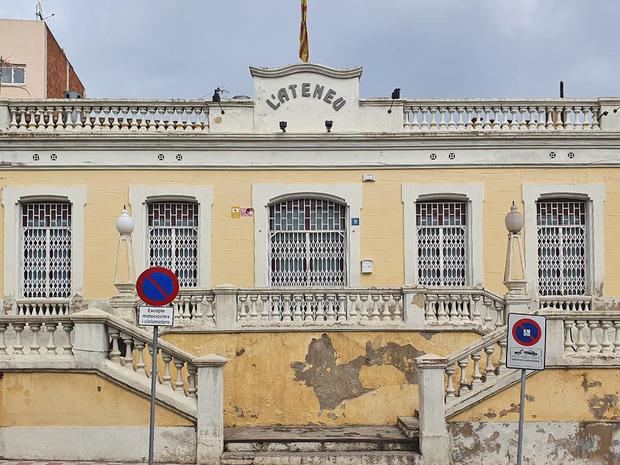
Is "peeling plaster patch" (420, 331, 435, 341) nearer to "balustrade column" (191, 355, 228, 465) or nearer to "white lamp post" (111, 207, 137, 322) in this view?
"balustrade column" (191, 355, 228, 465)

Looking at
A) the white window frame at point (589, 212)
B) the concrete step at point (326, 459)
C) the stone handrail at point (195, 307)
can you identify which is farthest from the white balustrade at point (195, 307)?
the white window frame at point (589, 212)

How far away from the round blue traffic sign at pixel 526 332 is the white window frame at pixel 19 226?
33.3ft

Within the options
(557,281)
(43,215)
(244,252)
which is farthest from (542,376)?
(43,215)

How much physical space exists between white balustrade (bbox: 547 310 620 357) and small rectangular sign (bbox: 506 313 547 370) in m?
2.03

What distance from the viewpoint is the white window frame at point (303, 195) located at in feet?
55.9

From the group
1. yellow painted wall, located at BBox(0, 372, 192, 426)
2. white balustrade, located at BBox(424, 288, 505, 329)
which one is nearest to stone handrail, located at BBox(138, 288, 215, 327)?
yellow painted wall, located at BBox(0, 372, 192, 426)

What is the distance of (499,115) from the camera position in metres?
17.5

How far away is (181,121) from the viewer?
17.3 metres

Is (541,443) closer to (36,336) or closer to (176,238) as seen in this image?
(36,336)

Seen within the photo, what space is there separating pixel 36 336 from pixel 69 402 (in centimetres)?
100

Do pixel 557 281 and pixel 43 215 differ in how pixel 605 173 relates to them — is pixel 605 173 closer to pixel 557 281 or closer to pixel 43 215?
pixel 557 281

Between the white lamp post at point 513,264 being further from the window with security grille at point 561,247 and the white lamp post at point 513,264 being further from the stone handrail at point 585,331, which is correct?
the window with security grille at point 561,247

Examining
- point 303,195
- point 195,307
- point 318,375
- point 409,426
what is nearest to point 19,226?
point 195,307

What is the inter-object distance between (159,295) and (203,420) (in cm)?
200
